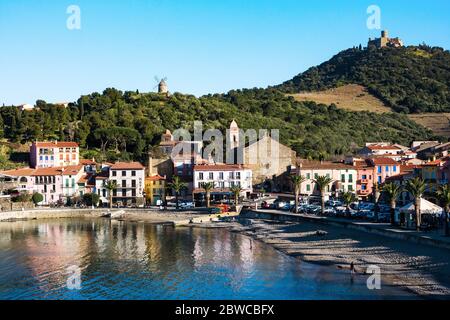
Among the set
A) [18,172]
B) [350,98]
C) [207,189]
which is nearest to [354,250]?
[207,189]

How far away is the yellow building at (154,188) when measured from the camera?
78938 mm

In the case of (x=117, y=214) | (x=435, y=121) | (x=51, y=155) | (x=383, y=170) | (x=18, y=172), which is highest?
(x=435, y=121)

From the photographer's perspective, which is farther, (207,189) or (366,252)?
(207,189)

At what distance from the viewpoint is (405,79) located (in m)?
165

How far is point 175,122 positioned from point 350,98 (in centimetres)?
7013

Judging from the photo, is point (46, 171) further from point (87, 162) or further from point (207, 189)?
point (207, 189)

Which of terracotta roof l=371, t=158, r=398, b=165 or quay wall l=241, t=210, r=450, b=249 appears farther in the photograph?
terracotta roof l=371, t=158, r=398, b=165

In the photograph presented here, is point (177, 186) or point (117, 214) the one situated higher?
point (177, 186)

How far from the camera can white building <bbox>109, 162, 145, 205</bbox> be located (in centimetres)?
7700

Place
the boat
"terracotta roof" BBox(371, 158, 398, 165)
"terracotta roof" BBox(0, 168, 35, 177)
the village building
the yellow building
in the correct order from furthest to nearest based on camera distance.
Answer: the yellow building
"terracotta roof" BBox(0, 168, 35, 177)
the village building
"terracotta roof" BBox(371, 158, 398, 165)
the boat

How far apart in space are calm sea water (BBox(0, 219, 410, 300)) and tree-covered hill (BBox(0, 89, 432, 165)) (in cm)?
4321

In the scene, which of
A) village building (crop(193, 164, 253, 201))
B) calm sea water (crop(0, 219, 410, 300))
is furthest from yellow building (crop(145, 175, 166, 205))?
calm sea water (crop(0, 219, 410, 300))

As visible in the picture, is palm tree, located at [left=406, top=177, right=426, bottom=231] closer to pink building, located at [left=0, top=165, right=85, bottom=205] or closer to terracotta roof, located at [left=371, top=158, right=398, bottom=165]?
terracotta roof, located at [left=371, top=158, right=398, bottom=165]
